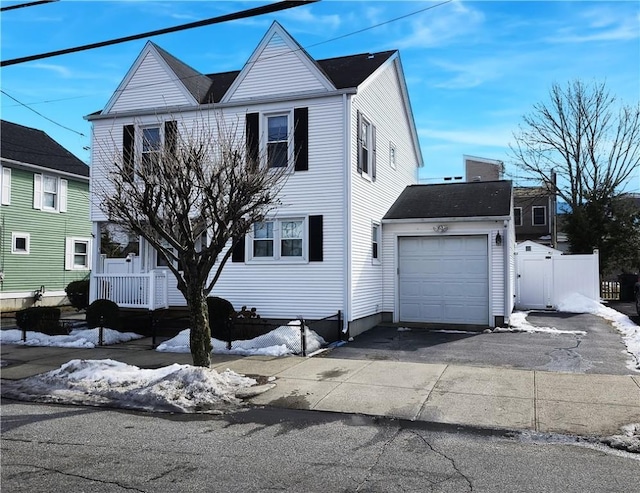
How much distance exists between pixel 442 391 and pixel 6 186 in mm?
20628

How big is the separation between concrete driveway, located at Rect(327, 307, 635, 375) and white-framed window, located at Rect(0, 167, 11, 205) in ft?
54.5

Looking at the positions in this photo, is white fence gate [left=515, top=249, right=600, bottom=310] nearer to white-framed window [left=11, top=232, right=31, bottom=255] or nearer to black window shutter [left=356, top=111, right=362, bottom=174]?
black window shutter [left=356, top=111, right=362, bottom=174]

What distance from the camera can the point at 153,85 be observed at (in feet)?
48.6

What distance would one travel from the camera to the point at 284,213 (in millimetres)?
13438

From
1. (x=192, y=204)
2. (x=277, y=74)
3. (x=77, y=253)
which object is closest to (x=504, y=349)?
(x=192, y=204)

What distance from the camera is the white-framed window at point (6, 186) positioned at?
21.1 metres

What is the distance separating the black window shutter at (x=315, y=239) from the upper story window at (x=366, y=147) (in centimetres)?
186

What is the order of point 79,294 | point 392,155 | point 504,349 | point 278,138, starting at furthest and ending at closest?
point 79,294 < point 392,155 < point 278,138 < point 504,349

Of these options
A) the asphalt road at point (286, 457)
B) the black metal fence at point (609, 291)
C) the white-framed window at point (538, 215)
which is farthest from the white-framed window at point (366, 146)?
the white-framed window at point (538, 215)

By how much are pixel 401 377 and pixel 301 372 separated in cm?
174

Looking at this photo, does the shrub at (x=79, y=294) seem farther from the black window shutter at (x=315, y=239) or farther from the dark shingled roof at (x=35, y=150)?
the black window shutter at (x=315, y=239)

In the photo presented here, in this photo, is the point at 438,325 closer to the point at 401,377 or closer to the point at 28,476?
the point at 401,377

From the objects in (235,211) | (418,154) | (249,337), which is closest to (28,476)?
(235,211)

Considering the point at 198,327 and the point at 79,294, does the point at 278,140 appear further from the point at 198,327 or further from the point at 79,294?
the point at 79,294
